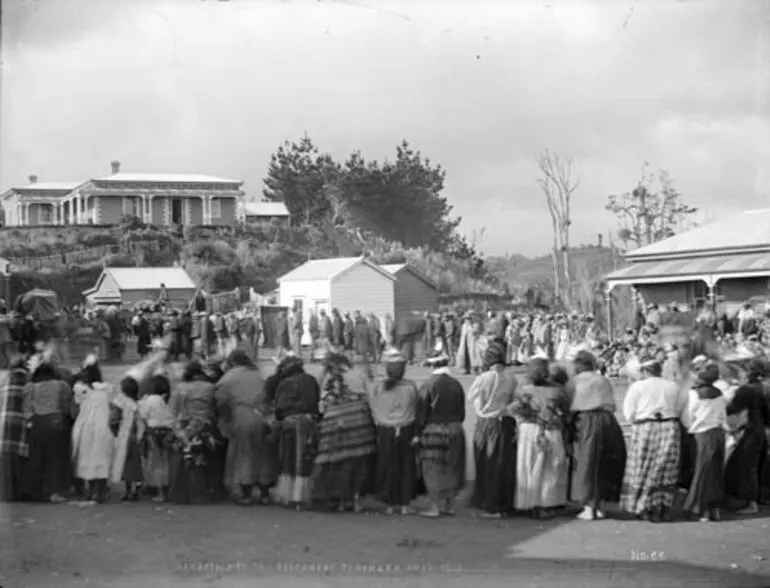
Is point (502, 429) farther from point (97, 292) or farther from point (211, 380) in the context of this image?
point (97, 292)

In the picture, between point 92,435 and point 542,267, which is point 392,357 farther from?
point 92,435

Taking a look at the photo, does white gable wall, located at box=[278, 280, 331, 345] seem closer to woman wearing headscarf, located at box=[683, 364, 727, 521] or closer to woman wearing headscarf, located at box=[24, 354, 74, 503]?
woman wearing headscarf, located at box=[24, 354, 74, 503]

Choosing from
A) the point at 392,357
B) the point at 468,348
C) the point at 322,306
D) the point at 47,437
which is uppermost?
the point at 322,306

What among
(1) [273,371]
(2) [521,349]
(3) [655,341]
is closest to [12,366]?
(1) [273,371]

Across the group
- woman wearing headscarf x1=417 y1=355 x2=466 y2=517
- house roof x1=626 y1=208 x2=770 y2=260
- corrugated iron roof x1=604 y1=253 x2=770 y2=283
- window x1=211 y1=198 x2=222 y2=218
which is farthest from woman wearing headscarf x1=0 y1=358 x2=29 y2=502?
house roof x1=626 y1=208 x2=770 y2=260

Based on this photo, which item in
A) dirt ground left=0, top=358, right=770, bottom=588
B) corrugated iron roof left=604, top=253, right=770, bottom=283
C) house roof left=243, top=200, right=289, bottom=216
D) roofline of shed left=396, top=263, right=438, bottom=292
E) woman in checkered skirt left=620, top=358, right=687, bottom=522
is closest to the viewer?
dirt ground left=0, top=358, right=770, bottom=588

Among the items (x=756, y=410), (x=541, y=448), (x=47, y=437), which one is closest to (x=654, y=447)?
(x=541, y=448)

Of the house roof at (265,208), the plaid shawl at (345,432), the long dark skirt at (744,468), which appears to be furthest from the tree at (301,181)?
the long dark skirt at (744,468)
